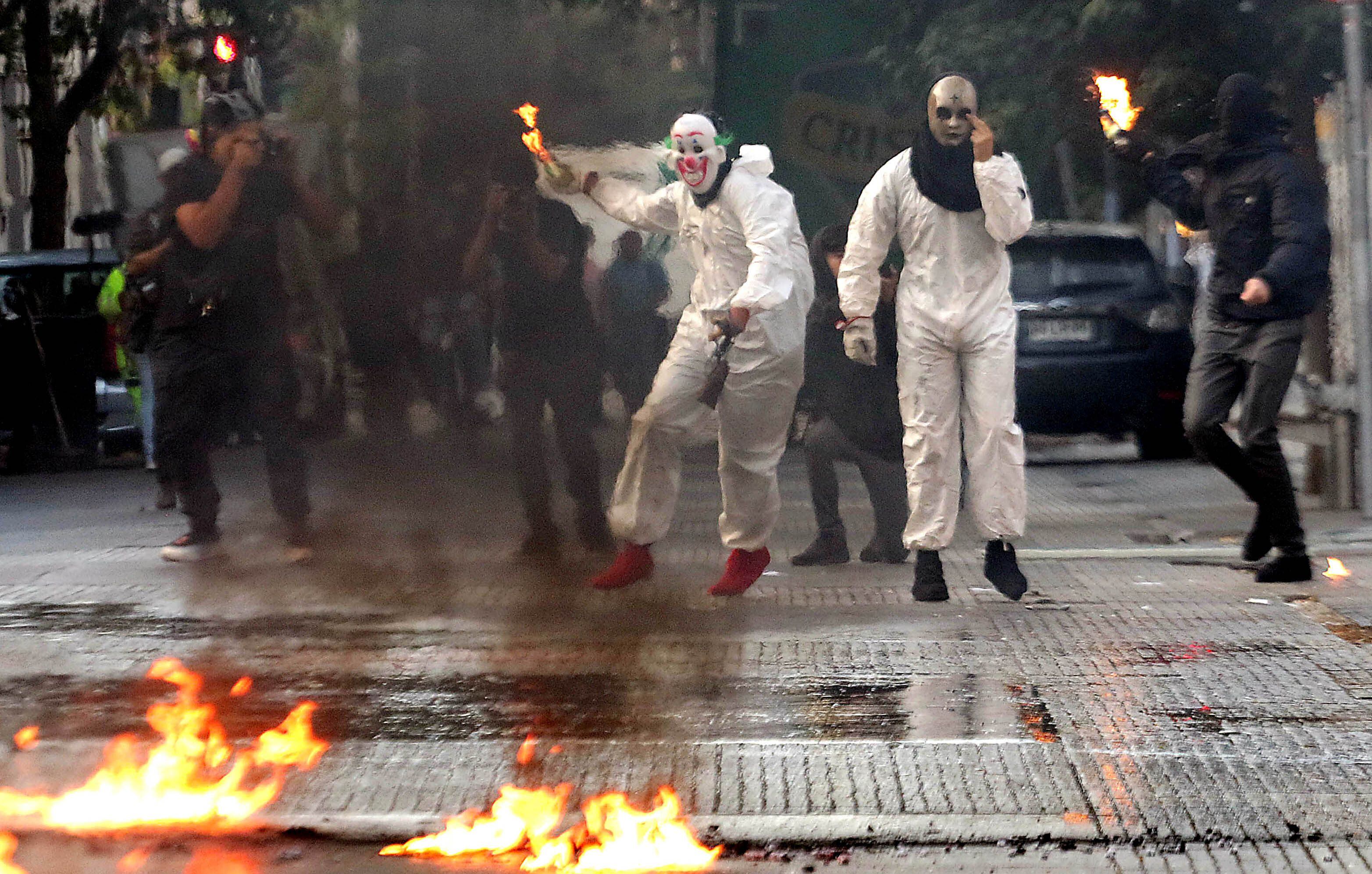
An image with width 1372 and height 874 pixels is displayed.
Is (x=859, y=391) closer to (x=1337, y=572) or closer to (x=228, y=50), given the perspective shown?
(x=1337, y=572)

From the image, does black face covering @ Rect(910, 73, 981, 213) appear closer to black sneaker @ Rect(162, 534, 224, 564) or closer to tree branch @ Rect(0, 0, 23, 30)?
black sneaker @ Rect(162, 534, 224, 564)

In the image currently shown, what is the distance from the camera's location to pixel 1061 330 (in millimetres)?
10930

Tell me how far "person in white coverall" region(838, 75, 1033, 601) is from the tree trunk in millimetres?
9129

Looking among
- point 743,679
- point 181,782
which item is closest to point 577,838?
point 181,782

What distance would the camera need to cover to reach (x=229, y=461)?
7.79 metres

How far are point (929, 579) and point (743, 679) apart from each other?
1.35 meters

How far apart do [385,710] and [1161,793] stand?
1898mm

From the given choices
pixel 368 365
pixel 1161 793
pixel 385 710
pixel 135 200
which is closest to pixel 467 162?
pixel 368 365

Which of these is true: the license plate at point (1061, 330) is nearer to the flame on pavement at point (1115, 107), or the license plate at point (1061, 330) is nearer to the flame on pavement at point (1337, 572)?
the flame on pavement at point (1115, 107)

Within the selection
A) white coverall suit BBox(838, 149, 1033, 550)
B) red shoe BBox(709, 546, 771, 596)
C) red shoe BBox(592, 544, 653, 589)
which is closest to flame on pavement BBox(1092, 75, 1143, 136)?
white coverall suit BBox(838, 149, 1033, 550)

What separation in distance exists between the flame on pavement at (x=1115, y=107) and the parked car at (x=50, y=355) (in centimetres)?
761

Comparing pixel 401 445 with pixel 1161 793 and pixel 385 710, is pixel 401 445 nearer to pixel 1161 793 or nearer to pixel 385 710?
pixel 385 710

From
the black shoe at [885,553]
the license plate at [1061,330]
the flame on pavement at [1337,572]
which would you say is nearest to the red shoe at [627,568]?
the black shoe at [885,553]

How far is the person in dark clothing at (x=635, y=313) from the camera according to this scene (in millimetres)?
7074
